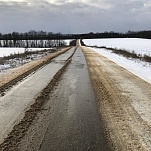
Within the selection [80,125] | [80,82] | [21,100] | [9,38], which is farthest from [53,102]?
[9,38]

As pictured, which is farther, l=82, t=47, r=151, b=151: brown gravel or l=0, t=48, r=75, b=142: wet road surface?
l=0, t=48, r=75, b=142: wet road surface

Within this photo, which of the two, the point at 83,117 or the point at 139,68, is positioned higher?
the point at 83,117

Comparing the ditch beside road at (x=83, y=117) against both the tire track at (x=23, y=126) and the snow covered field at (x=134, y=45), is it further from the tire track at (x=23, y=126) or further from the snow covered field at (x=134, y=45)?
the snow covered field at (x=134, y=45)

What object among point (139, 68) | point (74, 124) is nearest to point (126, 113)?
point (74, 124)

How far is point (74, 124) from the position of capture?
5363mm

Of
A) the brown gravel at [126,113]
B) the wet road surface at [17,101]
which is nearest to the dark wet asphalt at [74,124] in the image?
the brown gravel at [126,113]

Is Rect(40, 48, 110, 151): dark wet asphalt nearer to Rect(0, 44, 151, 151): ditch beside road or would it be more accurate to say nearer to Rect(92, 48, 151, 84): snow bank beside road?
Rect(0, 44, 151, 151): ditch beside road

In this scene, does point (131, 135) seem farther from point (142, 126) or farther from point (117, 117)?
point (117, 117)

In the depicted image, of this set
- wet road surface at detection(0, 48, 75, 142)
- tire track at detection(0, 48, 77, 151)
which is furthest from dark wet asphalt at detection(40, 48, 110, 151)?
wet road surface at detection(0, 48, 75, 142)

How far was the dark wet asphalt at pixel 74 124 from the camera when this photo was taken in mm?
4301

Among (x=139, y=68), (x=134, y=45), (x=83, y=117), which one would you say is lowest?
(x=134, y=45)

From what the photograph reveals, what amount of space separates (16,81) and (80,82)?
7.65 feet

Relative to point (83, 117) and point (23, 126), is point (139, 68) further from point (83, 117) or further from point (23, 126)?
point (23, 126)

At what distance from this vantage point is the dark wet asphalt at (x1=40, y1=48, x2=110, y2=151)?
14.1 feet
